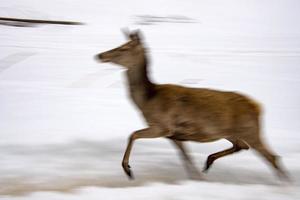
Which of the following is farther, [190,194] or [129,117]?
[129,117]

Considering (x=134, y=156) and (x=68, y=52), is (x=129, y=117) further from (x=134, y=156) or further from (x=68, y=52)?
(x=68, y=52)

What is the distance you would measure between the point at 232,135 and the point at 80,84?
3.19 feet

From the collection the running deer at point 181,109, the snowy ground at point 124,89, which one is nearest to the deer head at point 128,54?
the running deer at point 181,109

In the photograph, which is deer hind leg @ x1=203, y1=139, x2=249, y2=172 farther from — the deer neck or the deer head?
the deer head

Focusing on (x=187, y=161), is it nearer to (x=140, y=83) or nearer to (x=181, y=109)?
(x=181, y=109)

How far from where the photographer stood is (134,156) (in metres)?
2.17

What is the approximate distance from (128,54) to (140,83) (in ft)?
0.40

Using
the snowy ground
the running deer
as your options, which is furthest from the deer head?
the snowy ground

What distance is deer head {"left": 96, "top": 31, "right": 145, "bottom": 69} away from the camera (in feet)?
5.95

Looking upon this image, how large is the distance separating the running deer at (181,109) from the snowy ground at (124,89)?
0.62 feet

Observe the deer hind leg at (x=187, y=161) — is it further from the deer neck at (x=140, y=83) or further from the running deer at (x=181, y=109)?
the deer neck at (x=140, y=83)

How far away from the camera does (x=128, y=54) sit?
6.04 ft

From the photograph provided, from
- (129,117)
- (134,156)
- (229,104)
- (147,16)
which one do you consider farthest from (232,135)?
(147,16)

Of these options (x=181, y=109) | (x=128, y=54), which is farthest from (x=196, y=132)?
(x=128, y=54)
